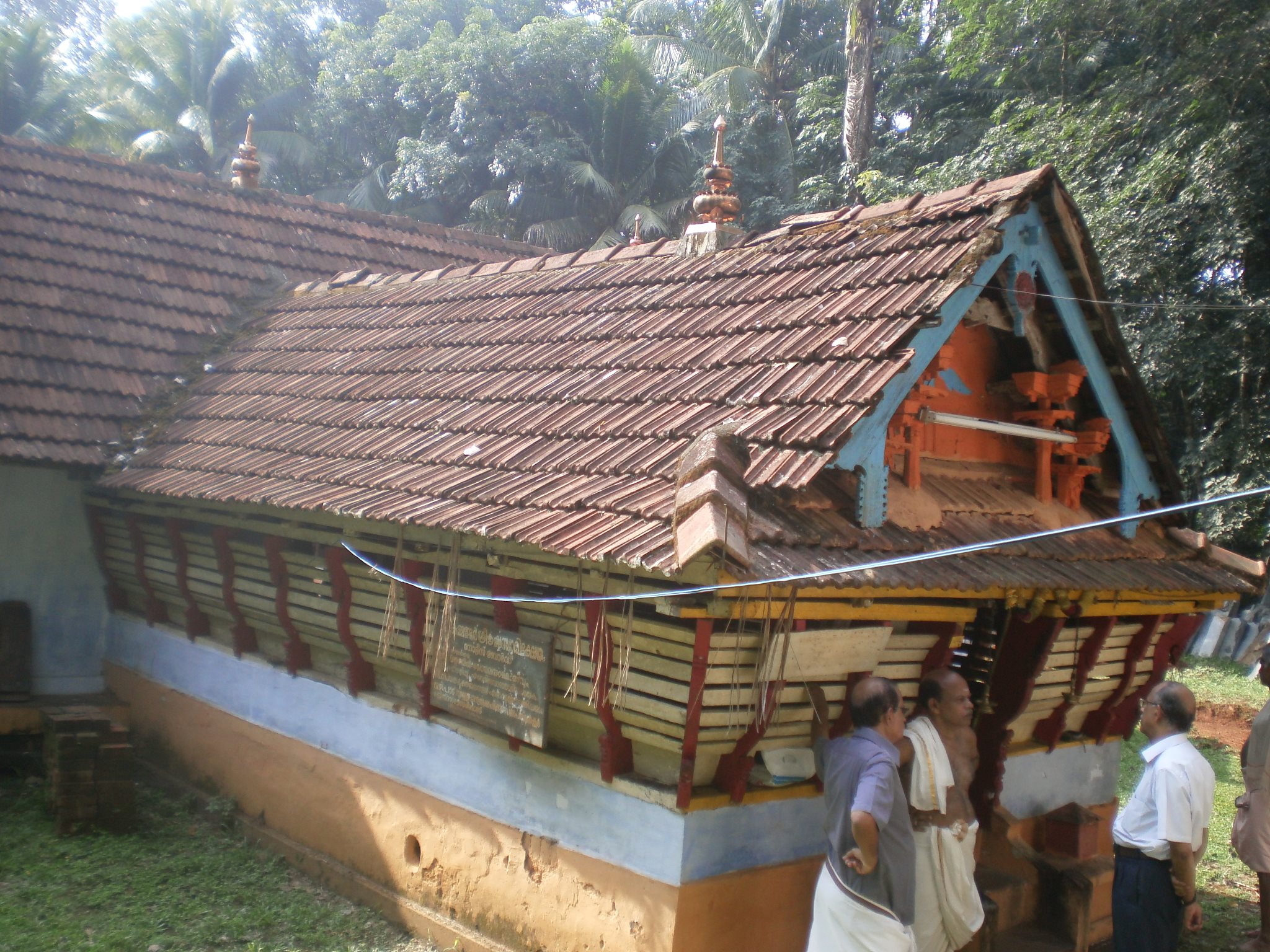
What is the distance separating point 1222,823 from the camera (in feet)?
29.2

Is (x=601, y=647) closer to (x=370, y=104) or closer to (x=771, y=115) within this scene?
(x=771, y=115)

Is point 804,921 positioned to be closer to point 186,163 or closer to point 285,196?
point 285,196

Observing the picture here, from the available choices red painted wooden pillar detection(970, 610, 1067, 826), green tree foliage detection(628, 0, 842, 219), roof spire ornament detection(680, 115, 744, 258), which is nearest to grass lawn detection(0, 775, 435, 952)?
red painted wooden pillar detection(970, 610, 1067, 826)

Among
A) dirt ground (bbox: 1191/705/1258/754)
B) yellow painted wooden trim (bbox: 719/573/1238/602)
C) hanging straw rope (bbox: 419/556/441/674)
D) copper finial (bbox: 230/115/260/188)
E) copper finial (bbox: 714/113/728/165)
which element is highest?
copper finial (bbox: 230/115/260/188)

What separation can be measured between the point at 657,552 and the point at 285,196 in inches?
383

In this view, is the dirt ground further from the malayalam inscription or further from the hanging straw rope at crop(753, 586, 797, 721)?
the malayalam inscription

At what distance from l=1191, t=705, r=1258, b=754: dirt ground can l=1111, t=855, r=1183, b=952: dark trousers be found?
26.5 ft

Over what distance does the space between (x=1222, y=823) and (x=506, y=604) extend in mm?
7044

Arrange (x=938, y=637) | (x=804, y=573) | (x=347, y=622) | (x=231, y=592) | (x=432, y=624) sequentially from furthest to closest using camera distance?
(x=231, y=592)
(x=347, y=622)
(x=432, y=624)
(x=938, y=637)
(x=804, y=573)

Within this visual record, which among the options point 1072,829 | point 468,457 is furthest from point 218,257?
point 1072,829

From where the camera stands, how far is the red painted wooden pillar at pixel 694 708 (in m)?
4.25

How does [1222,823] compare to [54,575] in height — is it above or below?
below

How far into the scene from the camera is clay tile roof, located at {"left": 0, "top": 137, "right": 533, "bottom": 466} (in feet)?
26.7

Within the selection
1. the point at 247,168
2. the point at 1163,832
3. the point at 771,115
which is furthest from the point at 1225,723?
the point at 771,115
